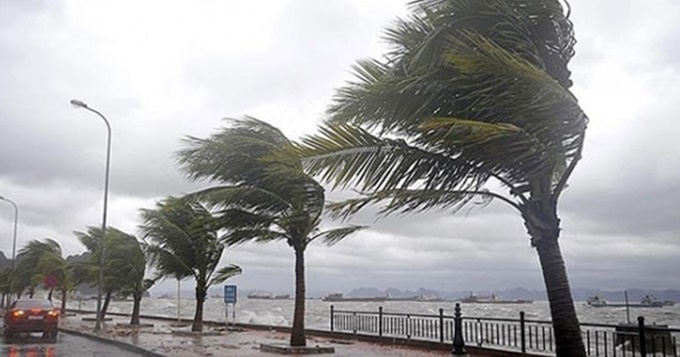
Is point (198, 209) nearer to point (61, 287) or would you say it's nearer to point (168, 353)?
point (168, 353)

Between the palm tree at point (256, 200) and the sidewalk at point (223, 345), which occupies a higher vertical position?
the palm tree at point (256, 200)

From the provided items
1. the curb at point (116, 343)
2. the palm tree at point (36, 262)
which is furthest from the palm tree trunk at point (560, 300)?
the palm tree at point (36, 262)

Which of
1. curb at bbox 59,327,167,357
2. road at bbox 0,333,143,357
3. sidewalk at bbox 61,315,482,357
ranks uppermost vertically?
sidewalk at bbox 61,315,482,357

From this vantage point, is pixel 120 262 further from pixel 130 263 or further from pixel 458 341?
pixel 458 341

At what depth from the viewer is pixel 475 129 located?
27.1 ft

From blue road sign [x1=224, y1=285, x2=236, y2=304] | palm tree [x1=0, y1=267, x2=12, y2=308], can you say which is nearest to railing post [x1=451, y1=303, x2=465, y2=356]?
blue road sign [x1=224, y1=285, x2=236, y2=304]

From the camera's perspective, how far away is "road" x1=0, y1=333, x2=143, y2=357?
18.9 metres

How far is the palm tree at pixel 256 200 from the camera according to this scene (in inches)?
707

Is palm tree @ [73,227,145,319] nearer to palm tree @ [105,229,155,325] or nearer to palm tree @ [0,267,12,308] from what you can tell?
palm tree @ [105,229,155,325]

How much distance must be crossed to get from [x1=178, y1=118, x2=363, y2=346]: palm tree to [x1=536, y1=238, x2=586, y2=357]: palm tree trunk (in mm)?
8974

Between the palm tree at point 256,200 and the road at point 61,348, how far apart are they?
4.34 m

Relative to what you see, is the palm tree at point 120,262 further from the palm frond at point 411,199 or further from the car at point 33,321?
the palm frond at point 411,199

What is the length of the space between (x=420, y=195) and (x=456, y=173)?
566mm

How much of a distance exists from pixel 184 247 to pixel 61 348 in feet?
20.9
